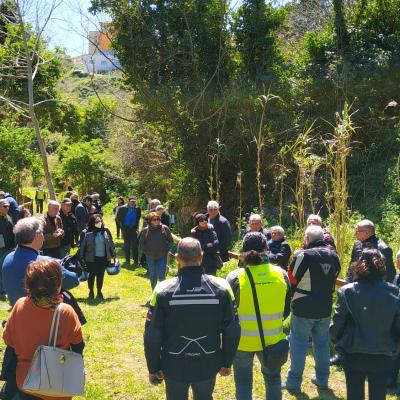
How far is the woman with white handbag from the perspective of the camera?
2926 millimetres

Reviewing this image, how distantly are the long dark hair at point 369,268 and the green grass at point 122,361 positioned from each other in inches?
73.0

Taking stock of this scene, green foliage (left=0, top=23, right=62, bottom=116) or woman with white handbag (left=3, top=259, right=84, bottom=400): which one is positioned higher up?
A: green foliage (left=0, top=23, right=62, bottom=116)

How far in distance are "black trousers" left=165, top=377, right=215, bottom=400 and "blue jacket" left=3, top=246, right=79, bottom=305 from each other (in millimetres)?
1067

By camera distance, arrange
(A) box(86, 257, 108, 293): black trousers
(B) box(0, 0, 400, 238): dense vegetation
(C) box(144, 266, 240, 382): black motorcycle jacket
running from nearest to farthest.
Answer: (C) box(144, 266, 240, 382): black motorcycle jacket < (A) box(86, 257, 108, 293): black trousers < (B) box(0, 0, 400, 238): dense vegetation

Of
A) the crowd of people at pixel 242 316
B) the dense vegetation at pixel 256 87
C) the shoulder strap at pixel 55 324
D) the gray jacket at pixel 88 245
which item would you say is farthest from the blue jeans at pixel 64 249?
the shoulder strap at pixel 55 324

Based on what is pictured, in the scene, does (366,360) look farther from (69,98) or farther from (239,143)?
(69,98)

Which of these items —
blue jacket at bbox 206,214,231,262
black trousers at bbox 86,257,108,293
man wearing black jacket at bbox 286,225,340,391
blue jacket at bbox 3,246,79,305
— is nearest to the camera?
blue jacket at bbox 3,246,79,305

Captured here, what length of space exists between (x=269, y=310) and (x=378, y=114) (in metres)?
11.1

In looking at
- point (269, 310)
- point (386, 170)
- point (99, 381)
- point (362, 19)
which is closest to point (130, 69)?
point (362, 19)

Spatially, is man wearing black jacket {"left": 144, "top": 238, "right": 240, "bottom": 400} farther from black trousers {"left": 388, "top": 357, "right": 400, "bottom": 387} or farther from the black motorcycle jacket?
black trousers {"left": 388, "top": 357, "right": 400, "bottom": 387}

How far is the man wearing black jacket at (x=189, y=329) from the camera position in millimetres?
3184

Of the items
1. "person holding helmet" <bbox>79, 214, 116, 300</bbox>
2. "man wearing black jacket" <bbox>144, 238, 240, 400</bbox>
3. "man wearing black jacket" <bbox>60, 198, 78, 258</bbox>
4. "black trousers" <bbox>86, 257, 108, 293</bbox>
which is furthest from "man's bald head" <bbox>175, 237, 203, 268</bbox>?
"man wearing black jacket" <bbox>60, 198, 78, 258</bbox>

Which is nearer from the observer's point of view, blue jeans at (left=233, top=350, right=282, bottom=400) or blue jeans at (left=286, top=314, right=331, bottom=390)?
blue jeans at (left=233, top=350, right=282, bottom=400)

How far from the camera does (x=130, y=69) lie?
14656 mm
